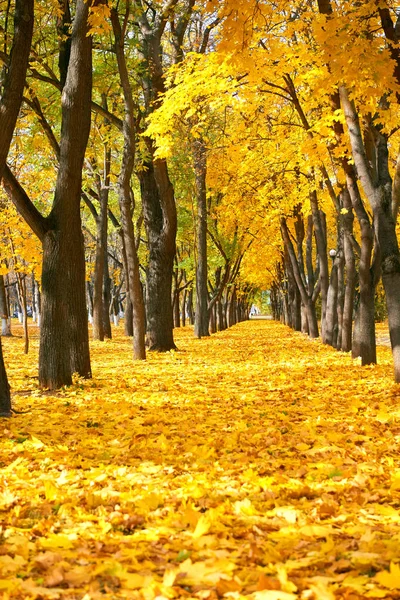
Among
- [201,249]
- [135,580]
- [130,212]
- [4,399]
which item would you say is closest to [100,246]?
[201,249]

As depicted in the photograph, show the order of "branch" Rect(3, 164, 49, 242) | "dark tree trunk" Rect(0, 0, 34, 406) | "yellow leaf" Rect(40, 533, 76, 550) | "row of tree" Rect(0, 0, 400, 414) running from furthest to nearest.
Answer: "branch" Rect(3, 164, 49, 242) < "row of tree" Rect(0, 0, 400, 414) < "dark tree trunk" Rect(0, 0, 34, 406) < "yellow leaf" Rect(40, 533, 76, 550)

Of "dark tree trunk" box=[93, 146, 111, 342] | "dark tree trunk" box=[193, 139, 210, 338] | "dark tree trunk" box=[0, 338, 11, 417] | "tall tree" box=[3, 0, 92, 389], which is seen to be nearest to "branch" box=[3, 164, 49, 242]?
"tall tree" box=[3, 0, 92, 389]

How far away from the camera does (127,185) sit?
12.2m

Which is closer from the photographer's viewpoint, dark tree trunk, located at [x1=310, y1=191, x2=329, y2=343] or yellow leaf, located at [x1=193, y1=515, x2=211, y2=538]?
yellow leaf, located at [x1=193, y1=515, x2=211, y2=538]

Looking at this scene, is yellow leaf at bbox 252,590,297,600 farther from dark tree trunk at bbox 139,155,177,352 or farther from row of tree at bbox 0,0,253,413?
dark tree trunk at bbox 139,155,177,352

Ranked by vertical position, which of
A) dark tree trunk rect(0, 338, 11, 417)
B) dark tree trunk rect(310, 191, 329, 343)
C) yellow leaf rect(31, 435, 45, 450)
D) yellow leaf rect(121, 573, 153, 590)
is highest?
dark tree trunk rect(310, 191, 329, 343)

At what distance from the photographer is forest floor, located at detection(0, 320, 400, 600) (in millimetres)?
2590

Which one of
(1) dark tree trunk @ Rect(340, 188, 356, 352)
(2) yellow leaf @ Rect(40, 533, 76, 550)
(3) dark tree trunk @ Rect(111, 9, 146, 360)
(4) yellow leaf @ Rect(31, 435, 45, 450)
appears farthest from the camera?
(1) dark tree trunk @ Rect(340, 188, 356, 352)

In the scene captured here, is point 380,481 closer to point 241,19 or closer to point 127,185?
point 241,19

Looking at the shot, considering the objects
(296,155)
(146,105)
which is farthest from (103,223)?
(296,155)

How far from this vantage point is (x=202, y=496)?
390 cm

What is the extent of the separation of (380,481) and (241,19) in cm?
452

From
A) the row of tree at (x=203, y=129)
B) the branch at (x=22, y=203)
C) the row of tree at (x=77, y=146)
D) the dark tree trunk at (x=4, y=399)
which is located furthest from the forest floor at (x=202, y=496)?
the branch at (x=22, y=203)

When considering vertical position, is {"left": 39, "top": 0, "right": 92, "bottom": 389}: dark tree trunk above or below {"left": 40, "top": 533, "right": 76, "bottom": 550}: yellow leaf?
above
